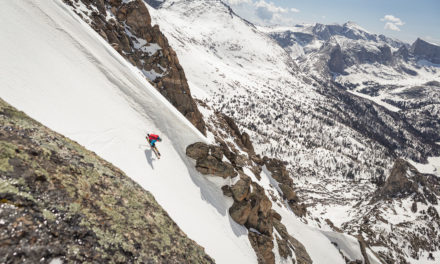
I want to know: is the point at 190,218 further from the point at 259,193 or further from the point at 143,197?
the point at 259,193

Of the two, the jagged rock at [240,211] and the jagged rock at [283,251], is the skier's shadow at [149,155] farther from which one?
the jagged rock at [283,251]

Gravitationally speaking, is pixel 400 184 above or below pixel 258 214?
above

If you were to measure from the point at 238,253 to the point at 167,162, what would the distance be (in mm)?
Result: 10083

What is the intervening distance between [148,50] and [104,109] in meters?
36.2

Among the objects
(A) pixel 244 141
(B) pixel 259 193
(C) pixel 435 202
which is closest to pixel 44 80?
(B) pixel 259 193

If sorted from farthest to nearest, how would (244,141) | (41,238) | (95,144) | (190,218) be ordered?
(244,141)
(190,218)
(95,144)
(41,238)

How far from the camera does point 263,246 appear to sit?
22.2 m

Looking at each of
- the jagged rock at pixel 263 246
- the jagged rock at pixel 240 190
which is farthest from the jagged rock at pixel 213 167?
the jagged rock at pixel 263 246

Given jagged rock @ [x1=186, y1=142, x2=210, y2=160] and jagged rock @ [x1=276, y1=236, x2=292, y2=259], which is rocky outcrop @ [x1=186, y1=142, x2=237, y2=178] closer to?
jagged rock @ [x1=186, y1=142, x2=210, y2=160]

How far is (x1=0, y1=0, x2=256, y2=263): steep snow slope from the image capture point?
37.8 ft

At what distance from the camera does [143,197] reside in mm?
8961

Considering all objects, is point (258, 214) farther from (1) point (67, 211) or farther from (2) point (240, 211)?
(1) point (67, 211)

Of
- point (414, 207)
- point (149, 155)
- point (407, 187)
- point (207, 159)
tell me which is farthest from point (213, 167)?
point (407, 187)

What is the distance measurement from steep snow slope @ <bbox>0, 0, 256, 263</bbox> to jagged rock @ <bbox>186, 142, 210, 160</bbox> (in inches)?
25.5
